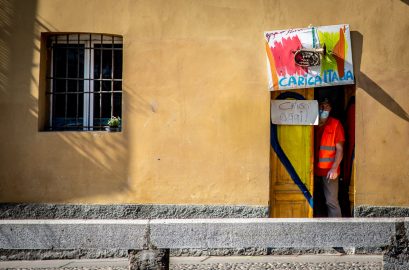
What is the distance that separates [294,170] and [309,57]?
1726 millimetres

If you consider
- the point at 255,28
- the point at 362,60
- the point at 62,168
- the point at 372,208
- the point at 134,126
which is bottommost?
the point at 372,208

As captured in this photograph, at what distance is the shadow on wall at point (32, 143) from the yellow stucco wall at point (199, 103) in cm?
2

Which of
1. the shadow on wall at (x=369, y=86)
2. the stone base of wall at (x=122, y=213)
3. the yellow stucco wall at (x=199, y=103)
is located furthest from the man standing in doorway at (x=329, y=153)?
the shadow on wall at (x=369, y=86)

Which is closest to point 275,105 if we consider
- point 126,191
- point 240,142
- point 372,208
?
point 240,142

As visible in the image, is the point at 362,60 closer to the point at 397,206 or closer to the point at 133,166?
the point at 397,206

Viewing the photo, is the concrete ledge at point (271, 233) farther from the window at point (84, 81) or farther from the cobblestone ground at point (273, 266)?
the window at point (84, 81)

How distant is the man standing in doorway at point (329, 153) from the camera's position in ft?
24.4

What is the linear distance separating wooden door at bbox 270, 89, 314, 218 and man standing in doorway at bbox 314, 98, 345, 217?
23 centimetres

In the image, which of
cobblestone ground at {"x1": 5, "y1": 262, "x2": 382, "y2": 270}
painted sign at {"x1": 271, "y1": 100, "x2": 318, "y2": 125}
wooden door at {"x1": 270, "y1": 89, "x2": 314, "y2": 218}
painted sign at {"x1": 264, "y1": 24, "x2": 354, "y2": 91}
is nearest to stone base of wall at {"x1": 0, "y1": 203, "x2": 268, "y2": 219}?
wooden door at {"x1": 270, "y1": 89, "x2": 314, "y2": 218}

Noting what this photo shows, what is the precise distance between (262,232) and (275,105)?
114 inches

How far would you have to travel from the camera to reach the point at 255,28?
7.11 m

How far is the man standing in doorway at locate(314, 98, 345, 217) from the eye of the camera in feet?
24.4

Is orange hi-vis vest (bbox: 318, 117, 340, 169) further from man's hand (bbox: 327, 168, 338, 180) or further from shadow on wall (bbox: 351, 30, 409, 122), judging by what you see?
shadow on wall (bbox: 351, 30, 409, 122)

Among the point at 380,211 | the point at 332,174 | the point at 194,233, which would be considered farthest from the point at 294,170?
the point at 194,233
